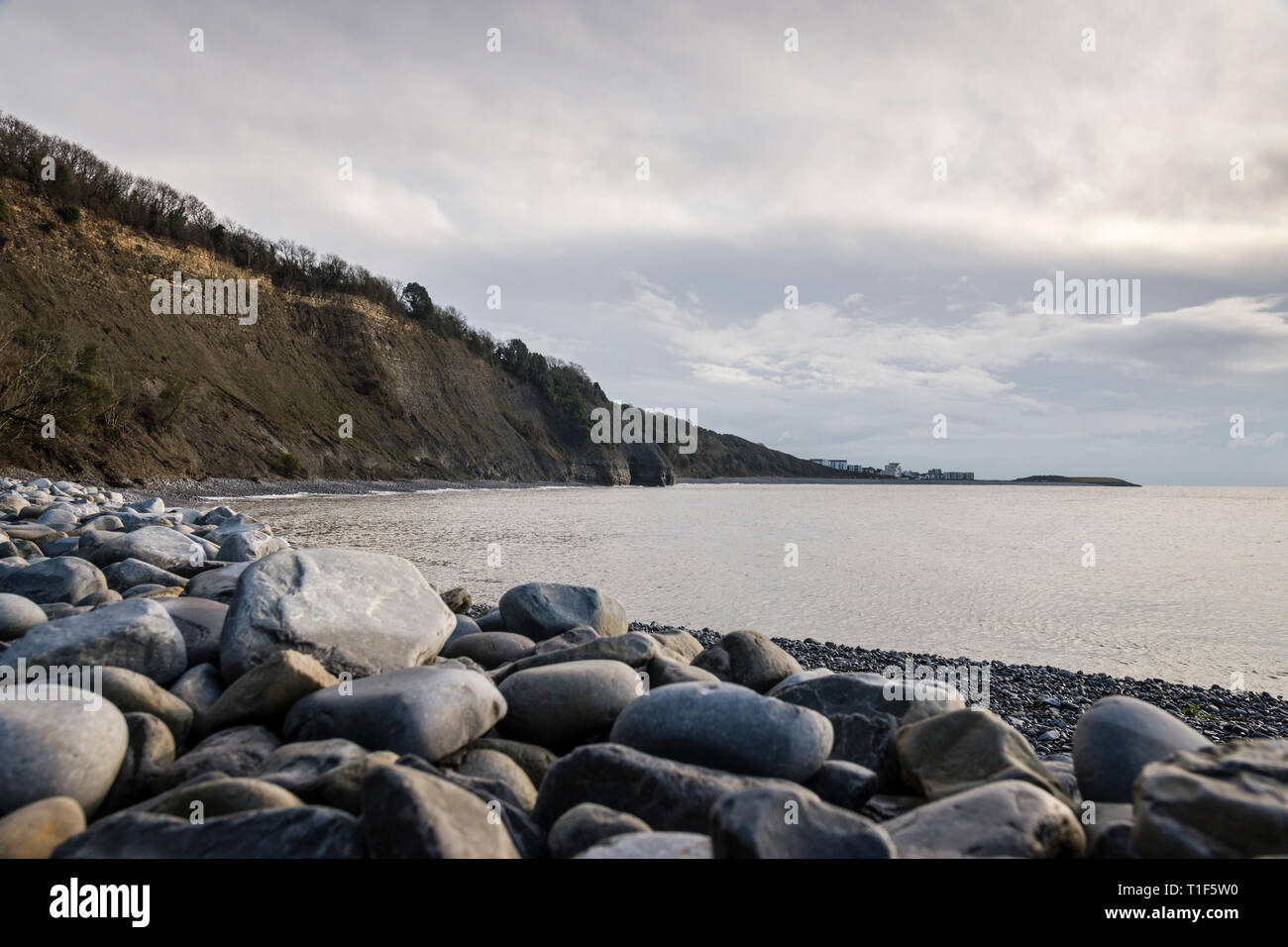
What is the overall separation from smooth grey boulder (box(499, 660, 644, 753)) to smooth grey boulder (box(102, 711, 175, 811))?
5.14 ft

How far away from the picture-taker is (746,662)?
5.51 meters

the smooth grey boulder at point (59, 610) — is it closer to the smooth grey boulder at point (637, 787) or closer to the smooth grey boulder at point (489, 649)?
the smooth grey boulder at point (489, 649)

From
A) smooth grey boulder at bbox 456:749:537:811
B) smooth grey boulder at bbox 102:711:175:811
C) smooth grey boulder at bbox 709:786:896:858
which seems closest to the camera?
smooth grey boulder at bbox 709:786:896:858

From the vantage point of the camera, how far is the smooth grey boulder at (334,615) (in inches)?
159

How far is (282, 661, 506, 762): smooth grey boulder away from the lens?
3.21 m

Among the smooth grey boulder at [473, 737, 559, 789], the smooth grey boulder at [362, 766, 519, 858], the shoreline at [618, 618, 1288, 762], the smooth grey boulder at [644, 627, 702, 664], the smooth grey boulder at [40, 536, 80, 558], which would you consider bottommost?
the shoreline at [618, 618, 1288, 762]

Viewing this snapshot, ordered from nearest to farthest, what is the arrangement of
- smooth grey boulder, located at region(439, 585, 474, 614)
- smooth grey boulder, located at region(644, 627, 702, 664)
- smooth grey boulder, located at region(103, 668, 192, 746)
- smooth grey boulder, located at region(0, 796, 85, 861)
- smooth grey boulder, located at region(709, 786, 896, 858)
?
smooth grey boulder, located at region(709, 786, 896, 858)
smooth grey boulder, located at region(0, 796, 85, 861)
smooth grey boulder, located at region(103, 668, 192, 746)
smooth grey boulder, located at region(644, 627, 702, 664)
smooth grey boulder, located at region(439, 585, 474, 614)

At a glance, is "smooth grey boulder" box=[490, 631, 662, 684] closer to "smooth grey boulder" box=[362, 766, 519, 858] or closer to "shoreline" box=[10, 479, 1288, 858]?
"shoreline" box=[10, 479, 1288, 858]

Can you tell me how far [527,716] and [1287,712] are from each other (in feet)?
25.6

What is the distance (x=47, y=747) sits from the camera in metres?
2.73

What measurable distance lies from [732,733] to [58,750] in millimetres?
2745

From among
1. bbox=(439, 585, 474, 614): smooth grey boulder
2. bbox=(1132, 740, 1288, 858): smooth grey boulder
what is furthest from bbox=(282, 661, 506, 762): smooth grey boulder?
bbox=(439, 585, 474, 614): smooth grey boulder
